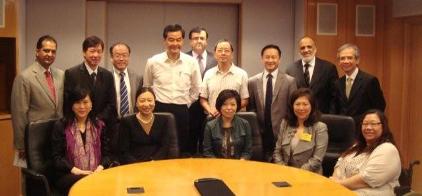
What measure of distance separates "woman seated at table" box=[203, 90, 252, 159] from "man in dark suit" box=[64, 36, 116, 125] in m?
0.89

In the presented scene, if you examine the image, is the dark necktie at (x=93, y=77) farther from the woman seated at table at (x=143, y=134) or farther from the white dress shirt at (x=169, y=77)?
the white dress shirt at (x=169, y=77)

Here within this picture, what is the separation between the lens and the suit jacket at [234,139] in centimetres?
432

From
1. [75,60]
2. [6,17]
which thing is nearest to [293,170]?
[6,17]

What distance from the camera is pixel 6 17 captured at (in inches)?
203

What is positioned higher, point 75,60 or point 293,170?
point 75,60

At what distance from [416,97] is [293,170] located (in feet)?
12.4

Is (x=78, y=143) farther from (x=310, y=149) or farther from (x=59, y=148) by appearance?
(x=310, y=149)

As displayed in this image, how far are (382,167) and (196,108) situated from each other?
7.33ft

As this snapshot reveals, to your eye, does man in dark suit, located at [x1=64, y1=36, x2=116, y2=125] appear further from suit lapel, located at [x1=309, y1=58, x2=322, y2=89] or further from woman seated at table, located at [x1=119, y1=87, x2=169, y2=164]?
suit lapel, located at [x1=309, y1=58, x2=322, y2=89]

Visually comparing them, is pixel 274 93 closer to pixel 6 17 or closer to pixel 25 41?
pixel 6 17

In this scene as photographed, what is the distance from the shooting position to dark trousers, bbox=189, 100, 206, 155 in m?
5.18

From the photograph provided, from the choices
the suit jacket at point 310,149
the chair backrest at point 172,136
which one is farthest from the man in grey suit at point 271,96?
the chair backrest at point 172,136

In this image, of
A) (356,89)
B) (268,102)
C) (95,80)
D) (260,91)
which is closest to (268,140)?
(268,102)

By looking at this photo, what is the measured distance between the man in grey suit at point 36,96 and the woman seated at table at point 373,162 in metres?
2.38
